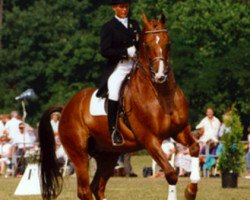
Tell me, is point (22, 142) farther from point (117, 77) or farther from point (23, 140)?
point (117, 77)

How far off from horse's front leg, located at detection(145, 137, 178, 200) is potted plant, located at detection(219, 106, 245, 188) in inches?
287

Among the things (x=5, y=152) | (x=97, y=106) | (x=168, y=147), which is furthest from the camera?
(x=5, y=152)

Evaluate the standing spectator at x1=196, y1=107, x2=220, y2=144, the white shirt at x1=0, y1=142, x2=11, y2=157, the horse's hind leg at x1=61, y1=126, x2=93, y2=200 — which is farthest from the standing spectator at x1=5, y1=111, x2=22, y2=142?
the horse's hind leg at x1=61, y1=126, x2=93, y2=200

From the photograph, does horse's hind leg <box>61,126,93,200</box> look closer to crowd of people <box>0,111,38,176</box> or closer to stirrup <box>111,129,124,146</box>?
stirrup <box>111,129,124,146</box>

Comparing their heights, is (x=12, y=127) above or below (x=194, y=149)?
below

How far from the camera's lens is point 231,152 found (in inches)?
927

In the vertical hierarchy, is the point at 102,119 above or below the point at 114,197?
above

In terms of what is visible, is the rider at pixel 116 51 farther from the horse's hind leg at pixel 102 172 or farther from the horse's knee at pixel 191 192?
the horse's knee at pixel 191 192

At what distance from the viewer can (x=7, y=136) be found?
3284 centimetres

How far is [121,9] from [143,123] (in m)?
1.70

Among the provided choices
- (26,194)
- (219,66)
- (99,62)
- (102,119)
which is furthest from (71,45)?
(102,119)

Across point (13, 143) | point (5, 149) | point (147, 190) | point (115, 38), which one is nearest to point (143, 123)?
point (115, 38)

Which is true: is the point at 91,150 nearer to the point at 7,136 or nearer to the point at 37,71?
the point at 7,136

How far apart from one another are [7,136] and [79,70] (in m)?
38.5
